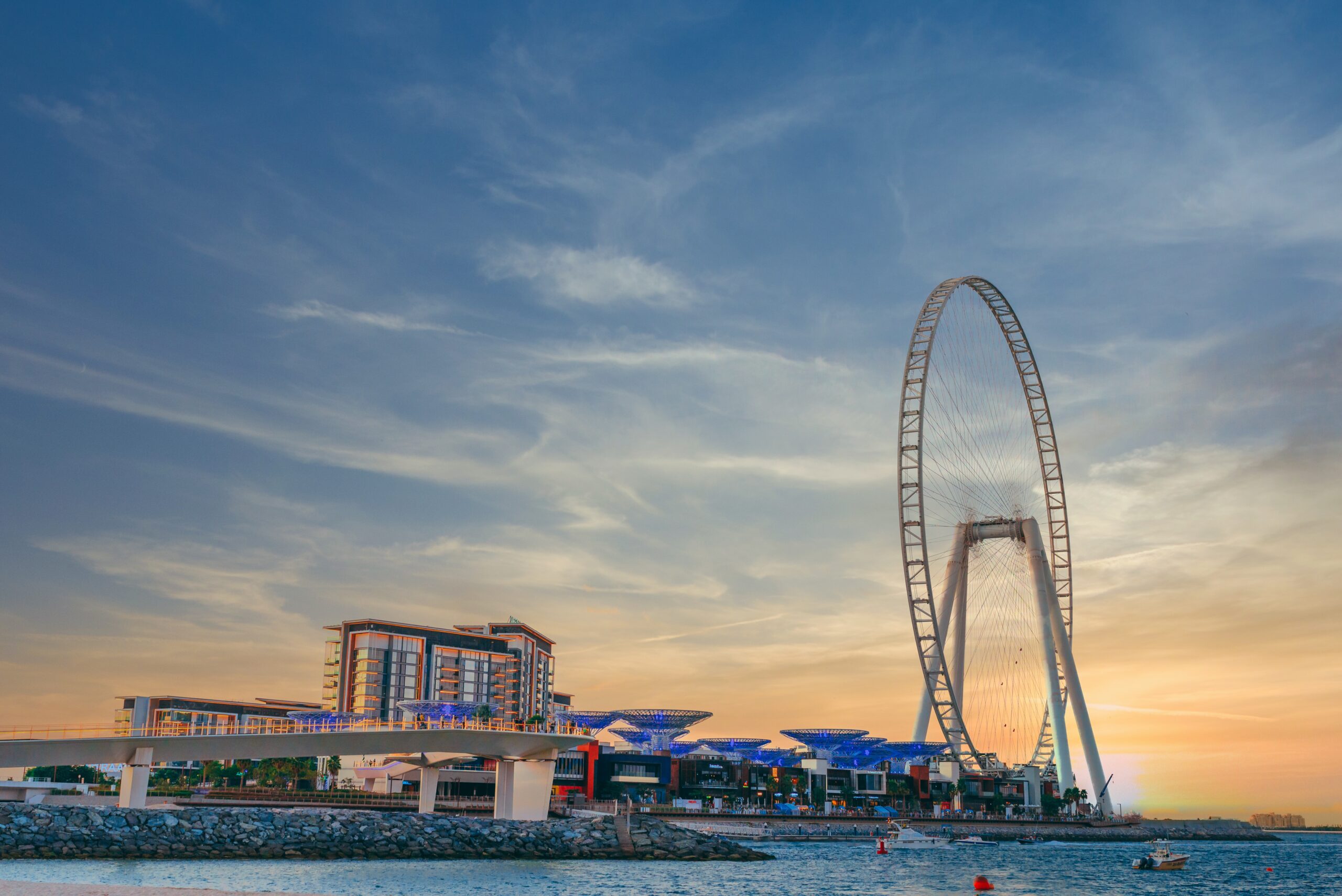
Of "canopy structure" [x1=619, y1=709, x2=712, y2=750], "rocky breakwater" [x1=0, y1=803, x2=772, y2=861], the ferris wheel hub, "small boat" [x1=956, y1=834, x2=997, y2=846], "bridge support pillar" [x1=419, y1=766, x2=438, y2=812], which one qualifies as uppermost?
the ferris wheel hub

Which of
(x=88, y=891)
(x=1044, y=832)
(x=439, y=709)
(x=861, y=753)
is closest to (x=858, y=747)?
(x=861, y=753)

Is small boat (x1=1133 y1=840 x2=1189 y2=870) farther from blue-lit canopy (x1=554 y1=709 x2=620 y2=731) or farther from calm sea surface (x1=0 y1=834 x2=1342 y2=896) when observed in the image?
blue-lit canopy (x1=554 y1=709 x2=620 y2=731)

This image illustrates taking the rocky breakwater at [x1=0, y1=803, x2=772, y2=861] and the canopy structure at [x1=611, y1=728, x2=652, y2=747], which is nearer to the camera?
the rocky breakwater at [x1=0, y1=803, x2=772, y2=861]

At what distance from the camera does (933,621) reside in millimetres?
127188

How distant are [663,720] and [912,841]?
146 feet

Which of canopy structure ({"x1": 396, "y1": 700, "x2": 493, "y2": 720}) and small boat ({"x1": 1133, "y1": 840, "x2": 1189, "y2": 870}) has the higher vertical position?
canopy structure ({"x1": 396, "y1": 700, "x2": 493, "y2": 720})

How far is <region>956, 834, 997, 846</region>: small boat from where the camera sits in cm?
13000

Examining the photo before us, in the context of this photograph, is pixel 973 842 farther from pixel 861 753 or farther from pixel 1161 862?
pixel 861 753

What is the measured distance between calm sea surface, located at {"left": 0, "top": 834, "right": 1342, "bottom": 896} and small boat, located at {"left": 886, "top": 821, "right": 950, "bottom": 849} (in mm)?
6533

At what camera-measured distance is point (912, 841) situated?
125 meters

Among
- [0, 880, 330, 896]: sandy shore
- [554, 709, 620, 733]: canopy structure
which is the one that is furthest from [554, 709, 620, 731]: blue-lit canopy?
[0, 880, 330, 896]: sandy shore

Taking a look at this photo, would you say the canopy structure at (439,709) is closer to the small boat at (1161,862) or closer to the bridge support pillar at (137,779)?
the bridge support pillar at (137,779)

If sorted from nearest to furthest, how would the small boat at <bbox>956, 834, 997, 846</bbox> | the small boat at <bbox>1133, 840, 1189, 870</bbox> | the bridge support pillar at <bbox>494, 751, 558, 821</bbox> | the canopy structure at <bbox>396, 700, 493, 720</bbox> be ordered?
the bridge support pillar at <bbox>494, 751, 558, 821</bbox>, the small boat at <bbox>1133, 840, 1189, 870</bbox>, the small boat at <bbox>956, 834, 997, 846</bbox>, the canopy structure at <bbox>396, 700, 493, 720</bbox>

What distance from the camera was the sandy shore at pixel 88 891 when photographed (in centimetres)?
3469
